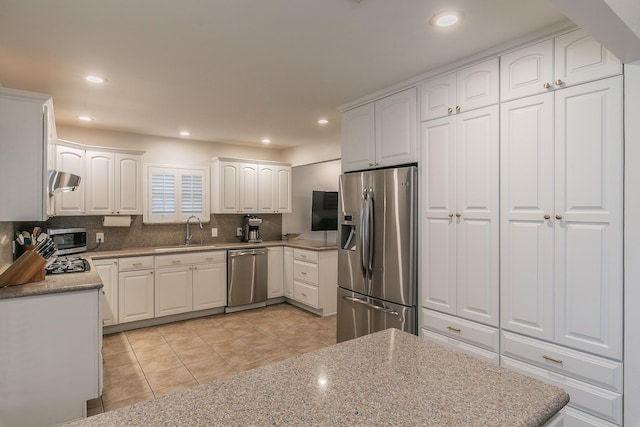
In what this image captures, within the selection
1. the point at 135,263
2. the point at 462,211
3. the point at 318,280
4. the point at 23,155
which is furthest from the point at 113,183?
the point at 462,211

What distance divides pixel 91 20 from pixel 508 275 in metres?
2.84

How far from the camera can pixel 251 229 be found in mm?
5531

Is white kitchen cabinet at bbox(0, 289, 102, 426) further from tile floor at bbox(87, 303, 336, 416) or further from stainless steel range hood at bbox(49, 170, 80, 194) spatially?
stainless steel range hood at bbox(49, 170, 80, 194)

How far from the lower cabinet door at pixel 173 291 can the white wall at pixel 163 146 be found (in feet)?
5.14

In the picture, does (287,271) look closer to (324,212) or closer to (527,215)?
(324,212)

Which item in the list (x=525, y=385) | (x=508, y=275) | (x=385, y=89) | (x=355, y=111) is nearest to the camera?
(x=525, y=385)

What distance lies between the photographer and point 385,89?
9.73 feet

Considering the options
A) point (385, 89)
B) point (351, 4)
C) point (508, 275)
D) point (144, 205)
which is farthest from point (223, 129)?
point (508, 275)

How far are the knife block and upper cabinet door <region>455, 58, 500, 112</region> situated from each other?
3.10 meters

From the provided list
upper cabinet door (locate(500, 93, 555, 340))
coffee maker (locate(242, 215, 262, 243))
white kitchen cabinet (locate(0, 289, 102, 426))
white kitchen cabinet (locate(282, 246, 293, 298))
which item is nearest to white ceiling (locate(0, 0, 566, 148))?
upper cabinet door (locate(500, 93, 555, 340))

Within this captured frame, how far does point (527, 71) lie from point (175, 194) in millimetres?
4325

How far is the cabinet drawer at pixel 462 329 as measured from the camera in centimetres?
227

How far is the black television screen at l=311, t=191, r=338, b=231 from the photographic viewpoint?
561cm

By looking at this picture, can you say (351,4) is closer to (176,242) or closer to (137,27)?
(137,27)
